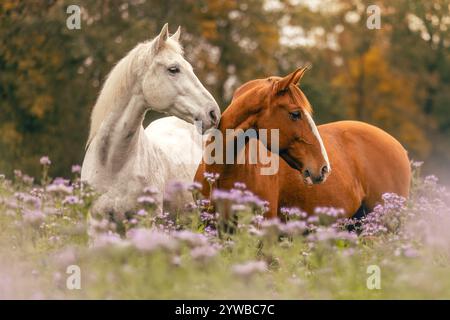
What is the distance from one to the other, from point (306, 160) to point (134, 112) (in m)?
1.60

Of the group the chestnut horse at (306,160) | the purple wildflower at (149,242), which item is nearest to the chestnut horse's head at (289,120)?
the chestnut horse at (306,160)

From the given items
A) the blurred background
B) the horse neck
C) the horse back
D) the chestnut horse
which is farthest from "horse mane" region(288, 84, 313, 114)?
the blurred background

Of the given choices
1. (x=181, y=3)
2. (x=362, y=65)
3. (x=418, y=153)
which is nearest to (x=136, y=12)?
Result: (x=181, y=3)

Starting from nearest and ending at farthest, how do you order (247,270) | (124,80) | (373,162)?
(247,270)
(124,80)
(373,162)

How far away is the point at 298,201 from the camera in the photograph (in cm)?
744

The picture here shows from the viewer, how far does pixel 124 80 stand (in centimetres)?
667

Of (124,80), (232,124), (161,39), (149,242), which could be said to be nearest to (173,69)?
(161,39)

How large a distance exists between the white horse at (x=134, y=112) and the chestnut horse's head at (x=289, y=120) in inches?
13.1

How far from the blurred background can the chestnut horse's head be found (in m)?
7.56

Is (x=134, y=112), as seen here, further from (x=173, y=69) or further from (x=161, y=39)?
(x=161, y=39)

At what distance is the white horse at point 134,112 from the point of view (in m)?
6.46

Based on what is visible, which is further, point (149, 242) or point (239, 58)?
point (239, 58)

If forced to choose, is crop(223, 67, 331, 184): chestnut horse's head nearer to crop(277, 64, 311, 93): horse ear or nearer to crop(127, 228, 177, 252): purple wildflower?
crop(277, 64, 311, 93): horse ear

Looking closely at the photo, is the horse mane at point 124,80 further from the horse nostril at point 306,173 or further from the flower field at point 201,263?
the horse nostril at point 306,173
